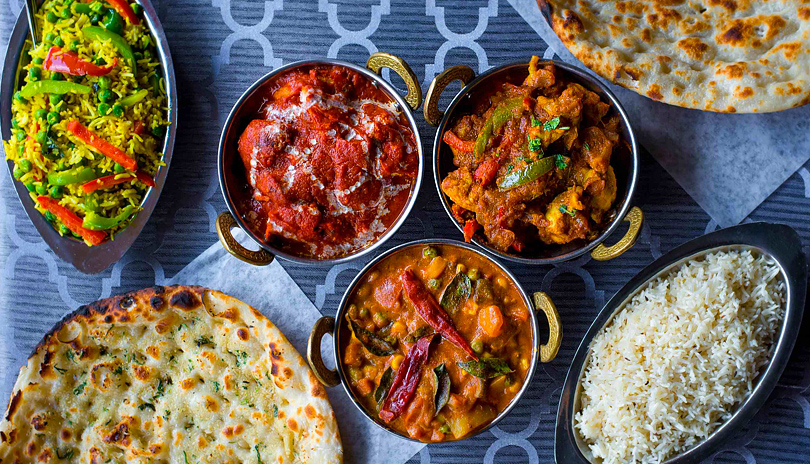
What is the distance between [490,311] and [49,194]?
255 centimetres

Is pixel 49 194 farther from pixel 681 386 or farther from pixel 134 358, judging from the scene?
pixel 681 386

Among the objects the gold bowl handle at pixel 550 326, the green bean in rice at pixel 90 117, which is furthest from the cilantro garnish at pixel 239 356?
the gold bowl handle at pixel 550 326

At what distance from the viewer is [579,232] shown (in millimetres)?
2900

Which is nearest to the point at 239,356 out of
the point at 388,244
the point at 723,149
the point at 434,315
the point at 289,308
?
the point at 289,308

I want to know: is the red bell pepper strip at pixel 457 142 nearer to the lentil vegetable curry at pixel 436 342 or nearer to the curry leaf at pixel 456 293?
the lentil vegetable curry at pixel 436 342

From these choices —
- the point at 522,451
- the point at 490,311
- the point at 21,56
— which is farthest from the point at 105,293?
the point at 522,451

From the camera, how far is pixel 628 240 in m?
2.98

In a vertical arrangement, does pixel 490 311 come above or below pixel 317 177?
below

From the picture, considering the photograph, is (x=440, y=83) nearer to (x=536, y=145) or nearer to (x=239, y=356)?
(x=536, y=145)

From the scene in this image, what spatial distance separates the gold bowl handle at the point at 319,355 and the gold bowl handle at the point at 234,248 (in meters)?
0.46

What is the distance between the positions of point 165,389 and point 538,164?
2484 mm

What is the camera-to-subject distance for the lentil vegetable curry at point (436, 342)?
3.06 metres

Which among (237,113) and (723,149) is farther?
(723,149)

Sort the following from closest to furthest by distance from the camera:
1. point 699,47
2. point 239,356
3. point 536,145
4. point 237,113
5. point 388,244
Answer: point 536,145
point 699,47
point 237,113
point 239,356
point 388,244
